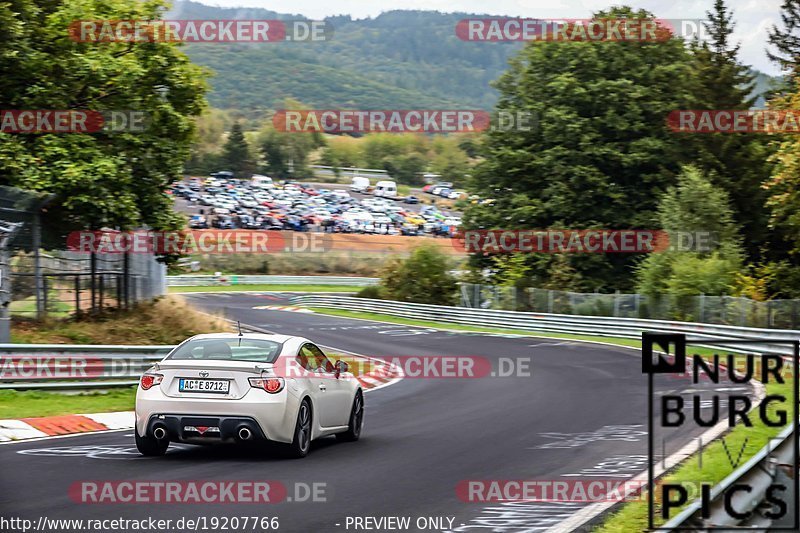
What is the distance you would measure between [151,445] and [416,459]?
8.87ft

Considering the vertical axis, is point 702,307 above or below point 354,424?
above

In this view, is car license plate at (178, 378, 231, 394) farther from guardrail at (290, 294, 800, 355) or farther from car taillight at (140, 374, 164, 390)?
guardrail at (290, 294, 800, 355)

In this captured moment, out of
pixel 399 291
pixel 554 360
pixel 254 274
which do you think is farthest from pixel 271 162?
pixel 554 360

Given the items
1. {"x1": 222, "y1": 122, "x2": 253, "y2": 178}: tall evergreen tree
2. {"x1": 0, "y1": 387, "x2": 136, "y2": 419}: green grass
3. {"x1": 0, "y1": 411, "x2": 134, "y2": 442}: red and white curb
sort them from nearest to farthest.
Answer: {"x1": 0, "y1": 411, "x2": 134, "y2": 442}: red and white curb
{"x1": 0, "y1": 387, "x2": 136, "y2": 419}: green grass
{"x1": 222, "y1": 122, "x2": 253, "y2": 178}: tall evergreen tree

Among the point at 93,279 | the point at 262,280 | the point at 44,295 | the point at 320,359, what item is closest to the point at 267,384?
the point at 320,359

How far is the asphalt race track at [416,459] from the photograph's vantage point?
856 cm

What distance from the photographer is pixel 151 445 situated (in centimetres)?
1146

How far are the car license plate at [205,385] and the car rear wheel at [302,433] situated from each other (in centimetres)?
83

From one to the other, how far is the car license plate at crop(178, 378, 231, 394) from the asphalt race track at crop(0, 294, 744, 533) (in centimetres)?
70

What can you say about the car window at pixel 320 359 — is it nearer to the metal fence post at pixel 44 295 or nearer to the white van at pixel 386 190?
the metal fence post at pixel 44 295

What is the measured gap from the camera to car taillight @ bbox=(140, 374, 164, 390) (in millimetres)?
11414
